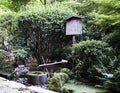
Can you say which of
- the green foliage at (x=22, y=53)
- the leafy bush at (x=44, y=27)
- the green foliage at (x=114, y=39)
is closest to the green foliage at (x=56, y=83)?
the green foliage at (x=114, y=39)

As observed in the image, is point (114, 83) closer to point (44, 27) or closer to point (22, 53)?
point (22, 53)

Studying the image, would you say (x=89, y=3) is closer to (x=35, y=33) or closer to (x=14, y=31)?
(x=35, y=33)

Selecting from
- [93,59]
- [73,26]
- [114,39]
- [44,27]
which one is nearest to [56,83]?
[93,59]

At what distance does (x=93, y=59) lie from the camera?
727 centimetres

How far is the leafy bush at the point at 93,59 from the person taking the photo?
7.12 m

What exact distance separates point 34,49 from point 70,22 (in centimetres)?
213

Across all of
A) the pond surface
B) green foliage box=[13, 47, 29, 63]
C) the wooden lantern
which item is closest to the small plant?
the pond surface

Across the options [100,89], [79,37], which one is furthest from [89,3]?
[100,89]

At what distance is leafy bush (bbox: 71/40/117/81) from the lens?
23.4 ft

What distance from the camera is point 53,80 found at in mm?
6449

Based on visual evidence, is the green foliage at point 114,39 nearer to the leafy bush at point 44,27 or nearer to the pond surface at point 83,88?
the pond surface at point 83,88

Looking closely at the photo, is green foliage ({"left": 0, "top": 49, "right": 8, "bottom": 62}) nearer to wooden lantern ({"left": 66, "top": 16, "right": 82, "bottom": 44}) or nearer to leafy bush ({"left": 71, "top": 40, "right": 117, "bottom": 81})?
wooden lantern ({"left": 66, "top": 16, "right": 82, "bottom": 44})

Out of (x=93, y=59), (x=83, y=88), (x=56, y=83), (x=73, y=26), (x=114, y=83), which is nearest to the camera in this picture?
(x=114, y=83)

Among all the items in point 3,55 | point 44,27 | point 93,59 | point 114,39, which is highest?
point 44,27
